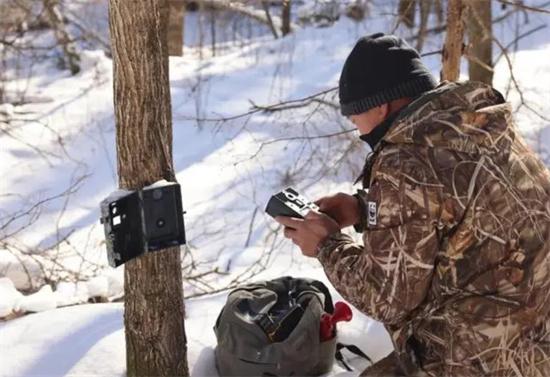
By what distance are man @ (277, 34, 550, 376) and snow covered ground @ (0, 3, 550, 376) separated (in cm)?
84

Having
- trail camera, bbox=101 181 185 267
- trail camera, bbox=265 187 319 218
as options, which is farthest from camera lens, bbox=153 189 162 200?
trail camera, bbox=265 187 319 218

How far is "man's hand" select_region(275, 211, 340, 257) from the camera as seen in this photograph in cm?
235

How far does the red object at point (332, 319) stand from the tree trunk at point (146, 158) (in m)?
0.50

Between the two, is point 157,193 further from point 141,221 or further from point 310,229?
point 310,229

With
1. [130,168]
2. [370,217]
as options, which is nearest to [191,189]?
[130,168]

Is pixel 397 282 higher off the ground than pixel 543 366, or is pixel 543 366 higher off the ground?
pixel 397 282

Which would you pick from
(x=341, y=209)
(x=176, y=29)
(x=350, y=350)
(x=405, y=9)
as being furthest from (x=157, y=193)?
(x=176, y=29)

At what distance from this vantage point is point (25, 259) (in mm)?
4645

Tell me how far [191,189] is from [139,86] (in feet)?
16.5

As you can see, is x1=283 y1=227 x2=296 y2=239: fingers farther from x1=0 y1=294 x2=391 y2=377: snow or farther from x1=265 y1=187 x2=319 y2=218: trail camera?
x1=0 y1=294 x2=391 y2=377: snow

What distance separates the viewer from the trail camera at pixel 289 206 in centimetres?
242

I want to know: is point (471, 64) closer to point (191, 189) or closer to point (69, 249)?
point (191, 189)

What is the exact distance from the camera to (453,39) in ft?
13.0

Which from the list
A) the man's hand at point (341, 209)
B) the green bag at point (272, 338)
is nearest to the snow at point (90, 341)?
the green bag at point (272, 338)
